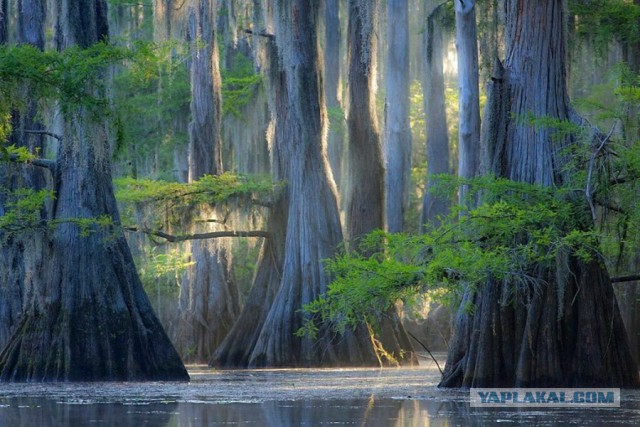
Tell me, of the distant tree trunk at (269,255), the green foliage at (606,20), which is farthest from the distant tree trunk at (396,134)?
the green foliage at (606,20)

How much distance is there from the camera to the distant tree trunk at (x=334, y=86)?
3309 cm

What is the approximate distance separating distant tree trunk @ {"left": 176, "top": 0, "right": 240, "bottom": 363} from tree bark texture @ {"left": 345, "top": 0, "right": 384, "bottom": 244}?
3.63 meters

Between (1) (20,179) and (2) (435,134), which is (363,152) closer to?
(2) (435,134)

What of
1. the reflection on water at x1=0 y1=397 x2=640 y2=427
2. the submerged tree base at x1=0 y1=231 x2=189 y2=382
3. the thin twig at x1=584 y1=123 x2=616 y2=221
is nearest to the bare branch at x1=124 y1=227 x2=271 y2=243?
the submerged tree base at x1=0 y1=231 x2=189 y2=382

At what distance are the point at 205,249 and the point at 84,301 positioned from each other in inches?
406

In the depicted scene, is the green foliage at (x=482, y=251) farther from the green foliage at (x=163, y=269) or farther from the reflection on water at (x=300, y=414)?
the green foliage at (x=163, y=269)

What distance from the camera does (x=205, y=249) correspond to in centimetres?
2777

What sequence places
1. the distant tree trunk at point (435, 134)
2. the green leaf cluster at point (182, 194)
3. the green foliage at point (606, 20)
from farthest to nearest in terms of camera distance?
the distant tree trunk at point (435, 134) < the green leaf cluster at point (182, 194) < the green foliage at point (606, 20)

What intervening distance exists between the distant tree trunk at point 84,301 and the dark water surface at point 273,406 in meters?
0.62

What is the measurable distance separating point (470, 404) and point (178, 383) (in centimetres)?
576

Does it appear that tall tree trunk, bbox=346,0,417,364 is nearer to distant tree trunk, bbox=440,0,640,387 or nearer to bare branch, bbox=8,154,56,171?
bare branch, bbox=8,154,56,171

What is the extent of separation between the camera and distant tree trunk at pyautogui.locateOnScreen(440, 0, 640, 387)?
1388 centimetres

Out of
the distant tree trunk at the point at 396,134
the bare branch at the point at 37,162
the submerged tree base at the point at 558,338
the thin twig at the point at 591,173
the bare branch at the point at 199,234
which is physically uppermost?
the distant tree trunk at the point at 396,134

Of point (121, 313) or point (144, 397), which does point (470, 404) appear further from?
point (121, 313)
